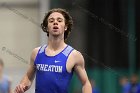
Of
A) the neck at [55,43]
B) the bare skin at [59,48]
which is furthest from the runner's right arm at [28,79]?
the neck at [55,43]

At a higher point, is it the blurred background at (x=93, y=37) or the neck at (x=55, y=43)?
the neck at (x=55, y=43)

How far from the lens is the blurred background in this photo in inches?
467

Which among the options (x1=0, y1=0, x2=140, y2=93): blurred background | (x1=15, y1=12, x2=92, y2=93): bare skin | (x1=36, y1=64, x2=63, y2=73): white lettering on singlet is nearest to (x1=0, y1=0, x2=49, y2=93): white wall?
(x1=0, y1=0, x2=140, y2=93): blurred background

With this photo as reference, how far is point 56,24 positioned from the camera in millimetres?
5469

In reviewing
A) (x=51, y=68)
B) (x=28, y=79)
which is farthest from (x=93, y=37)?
(x=51, y=68)

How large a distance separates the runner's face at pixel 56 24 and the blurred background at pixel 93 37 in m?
6.20

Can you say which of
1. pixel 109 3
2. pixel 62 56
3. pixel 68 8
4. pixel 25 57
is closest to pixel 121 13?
pixel 109 3

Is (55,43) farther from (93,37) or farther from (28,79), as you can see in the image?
(93,37)

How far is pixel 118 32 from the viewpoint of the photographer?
11.9 m

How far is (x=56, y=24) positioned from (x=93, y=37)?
6537mm

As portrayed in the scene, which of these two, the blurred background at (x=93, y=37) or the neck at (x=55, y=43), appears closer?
the neck at (x=55, y=43)

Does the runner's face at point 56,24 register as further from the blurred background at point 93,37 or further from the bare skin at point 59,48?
the blurred background at point 93,37

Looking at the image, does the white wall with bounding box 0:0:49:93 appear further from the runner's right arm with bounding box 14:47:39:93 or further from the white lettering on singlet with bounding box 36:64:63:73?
the white lettering on singlet with bounding box 36:64:63:73

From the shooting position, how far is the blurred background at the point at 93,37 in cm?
1187
